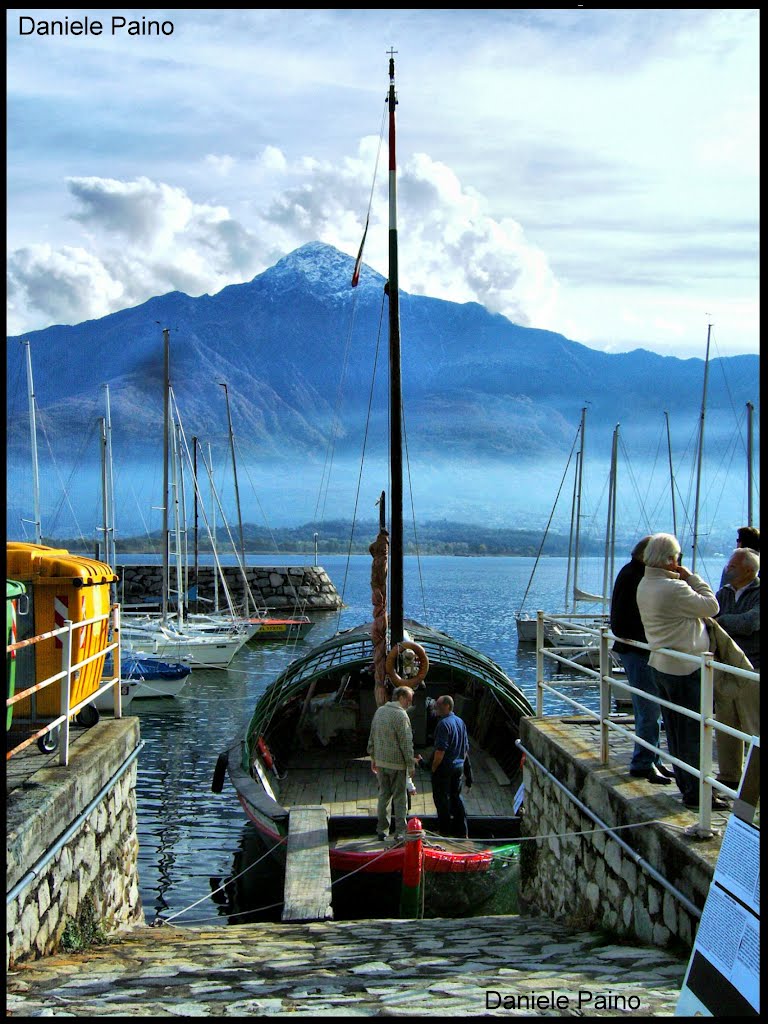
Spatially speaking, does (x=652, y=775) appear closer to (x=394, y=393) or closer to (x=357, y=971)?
(x=357, y=971)

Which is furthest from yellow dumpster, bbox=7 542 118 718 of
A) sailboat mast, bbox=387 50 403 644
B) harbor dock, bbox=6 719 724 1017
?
sailboat mast, bbox=387 50 403 644

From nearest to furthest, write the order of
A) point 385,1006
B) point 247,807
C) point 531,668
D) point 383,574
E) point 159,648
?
point 385,1006
point 247,807
point 383,574
point 159,648
point 531,668

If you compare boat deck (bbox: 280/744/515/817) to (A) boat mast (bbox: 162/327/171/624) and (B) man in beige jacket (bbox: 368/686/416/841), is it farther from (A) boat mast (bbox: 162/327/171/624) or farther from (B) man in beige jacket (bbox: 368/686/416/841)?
(A) boat mast (bbox: 162/327/171/624)

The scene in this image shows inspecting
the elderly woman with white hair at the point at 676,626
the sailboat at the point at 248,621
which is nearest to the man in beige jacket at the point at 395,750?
the elderly woman with white hair at the point at 676,626

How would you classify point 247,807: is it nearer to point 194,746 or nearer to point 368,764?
point 368,764

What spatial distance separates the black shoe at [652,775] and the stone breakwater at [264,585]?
183 ft

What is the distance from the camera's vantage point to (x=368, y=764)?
15047mm

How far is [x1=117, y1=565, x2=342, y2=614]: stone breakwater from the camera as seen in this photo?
207ft

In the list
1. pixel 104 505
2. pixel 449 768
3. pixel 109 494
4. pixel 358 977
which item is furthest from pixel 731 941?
pixel 109 494

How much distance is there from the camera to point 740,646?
714cm

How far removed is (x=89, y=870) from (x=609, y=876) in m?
3.55

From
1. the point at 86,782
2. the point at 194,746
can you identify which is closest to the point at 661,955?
the point at 86,782

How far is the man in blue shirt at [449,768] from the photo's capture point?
11.0 m

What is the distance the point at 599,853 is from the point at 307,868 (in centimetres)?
321
